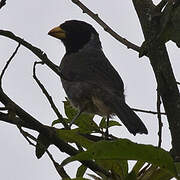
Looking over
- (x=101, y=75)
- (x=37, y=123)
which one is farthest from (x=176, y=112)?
(x=101, y=75)

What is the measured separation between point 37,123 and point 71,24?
441 cm

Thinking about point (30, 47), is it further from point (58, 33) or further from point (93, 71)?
point (58, 33)

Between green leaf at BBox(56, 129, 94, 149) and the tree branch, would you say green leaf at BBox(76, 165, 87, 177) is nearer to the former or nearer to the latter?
green leaf at BBox(56, 129, 94, 149)

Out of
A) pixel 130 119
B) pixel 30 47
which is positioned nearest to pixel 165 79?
pixel 30 47

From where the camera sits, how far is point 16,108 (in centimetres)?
143

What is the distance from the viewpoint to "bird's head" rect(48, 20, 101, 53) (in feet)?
18.5

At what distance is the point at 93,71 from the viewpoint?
185 inches

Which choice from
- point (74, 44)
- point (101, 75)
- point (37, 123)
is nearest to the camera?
point (37, 123)

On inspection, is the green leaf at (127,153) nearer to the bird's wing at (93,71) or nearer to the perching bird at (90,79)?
the perching bird at (90,79)

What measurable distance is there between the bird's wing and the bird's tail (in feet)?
1.46

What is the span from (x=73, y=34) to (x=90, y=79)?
1.31 m

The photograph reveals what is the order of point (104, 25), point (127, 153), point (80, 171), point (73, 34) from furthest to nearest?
point (73, 34), point (104, 25), point (80, 171), point (127, 153)

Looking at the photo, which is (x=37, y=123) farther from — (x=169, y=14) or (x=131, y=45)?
(x=131, y=45)

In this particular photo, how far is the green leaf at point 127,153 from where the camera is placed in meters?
1.18
